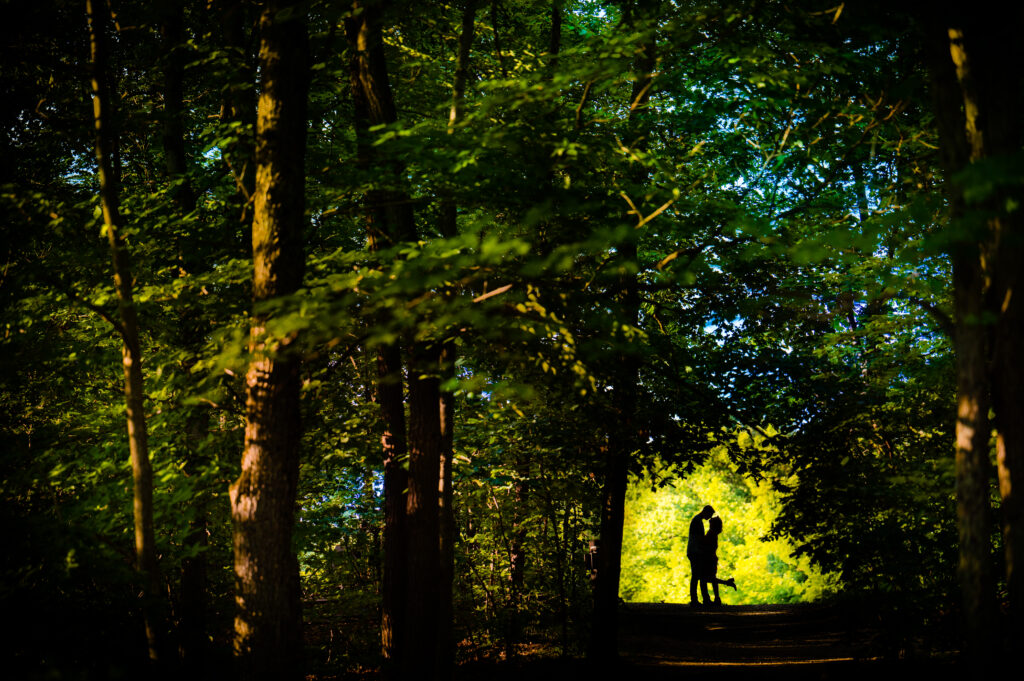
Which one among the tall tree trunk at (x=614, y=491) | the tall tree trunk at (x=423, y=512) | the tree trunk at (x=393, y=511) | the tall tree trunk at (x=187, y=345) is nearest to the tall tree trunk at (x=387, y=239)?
the tree trunk at (x=393, y=511)

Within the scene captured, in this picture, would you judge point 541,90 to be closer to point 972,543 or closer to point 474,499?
point 972,543

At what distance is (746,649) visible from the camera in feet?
37.9

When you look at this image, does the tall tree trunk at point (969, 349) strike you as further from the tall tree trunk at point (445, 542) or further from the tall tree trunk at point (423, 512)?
the tall tree trunk at point (445, 542)

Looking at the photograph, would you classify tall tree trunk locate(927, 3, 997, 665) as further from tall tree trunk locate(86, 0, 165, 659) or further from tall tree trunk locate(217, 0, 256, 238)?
tall tree trunk locate(86, 0, 165, 659)

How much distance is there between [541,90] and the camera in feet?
19.3

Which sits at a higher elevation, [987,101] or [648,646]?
[987,101]

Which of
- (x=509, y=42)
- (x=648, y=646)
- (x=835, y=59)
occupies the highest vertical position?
(x=509, y=42)

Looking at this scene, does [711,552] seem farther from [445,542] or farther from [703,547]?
[445,542]

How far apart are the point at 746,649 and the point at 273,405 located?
9.34 metres

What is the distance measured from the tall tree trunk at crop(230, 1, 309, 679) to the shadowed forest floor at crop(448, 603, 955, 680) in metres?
4.40

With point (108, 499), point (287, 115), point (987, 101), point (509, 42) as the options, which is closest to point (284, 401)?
point (287, 115)

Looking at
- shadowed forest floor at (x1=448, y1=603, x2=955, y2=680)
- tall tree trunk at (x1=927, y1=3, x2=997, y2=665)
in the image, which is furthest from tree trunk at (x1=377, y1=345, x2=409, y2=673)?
tall tree trunk at (x1=927, y1=3, x2=997, y2=665)

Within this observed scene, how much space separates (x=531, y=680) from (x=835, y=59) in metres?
7.83

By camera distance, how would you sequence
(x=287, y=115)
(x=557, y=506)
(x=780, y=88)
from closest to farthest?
1. (x=287, y=115)
2. (x=780, y=88)
3. (x=557, y=506)
